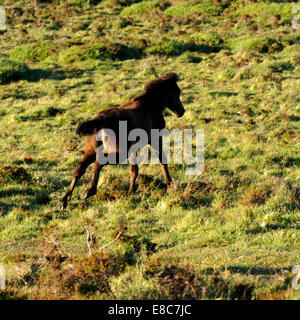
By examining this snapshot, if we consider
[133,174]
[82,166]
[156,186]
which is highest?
[82,166]

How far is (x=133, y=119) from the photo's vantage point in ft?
19.6

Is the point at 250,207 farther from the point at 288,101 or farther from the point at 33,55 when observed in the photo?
the point at 33,55

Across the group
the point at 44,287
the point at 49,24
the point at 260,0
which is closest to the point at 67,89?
the point at 44,287

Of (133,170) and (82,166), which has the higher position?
(82,166)

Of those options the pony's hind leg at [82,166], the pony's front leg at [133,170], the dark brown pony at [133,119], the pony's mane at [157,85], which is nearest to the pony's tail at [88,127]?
the dark brown pony at [133,119]

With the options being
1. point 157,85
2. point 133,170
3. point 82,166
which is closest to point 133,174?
point 133,170

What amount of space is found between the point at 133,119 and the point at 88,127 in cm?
109

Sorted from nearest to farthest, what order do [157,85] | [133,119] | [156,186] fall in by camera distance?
[133,119] → [156,186] → [157,85]

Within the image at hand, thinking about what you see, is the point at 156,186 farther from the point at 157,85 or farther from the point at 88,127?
the point at 88,127

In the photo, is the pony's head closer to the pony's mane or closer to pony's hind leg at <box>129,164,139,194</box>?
the pony's mane

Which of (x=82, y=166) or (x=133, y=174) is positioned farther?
(x=133, y=174)

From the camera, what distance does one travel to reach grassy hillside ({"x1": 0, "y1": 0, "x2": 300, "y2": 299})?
3994mm

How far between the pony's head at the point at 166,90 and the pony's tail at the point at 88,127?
2.23 metres

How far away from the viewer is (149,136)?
22.4 feet
